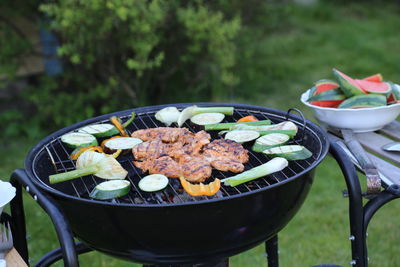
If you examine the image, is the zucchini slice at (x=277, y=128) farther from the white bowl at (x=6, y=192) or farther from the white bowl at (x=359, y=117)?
the white bowl at (x=6, y=192)

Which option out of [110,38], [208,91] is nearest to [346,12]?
[208,91]

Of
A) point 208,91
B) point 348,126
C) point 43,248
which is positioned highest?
point 348,126

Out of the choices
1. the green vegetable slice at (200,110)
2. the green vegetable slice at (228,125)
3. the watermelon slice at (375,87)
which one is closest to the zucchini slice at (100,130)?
the green vegetable slice at (200,110)

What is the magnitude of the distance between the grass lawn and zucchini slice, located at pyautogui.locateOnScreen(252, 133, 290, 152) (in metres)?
1.45

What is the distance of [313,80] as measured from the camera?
6359 mm

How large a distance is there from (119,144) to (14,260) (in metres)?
0.62

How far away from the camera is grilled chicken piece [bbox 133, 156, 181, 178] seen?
1.98 m

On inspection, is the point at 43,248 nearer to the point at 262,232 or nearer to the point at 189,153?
the point at 189,153

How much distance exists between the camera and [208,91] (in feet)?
18.6

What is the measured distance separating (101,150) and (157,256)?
599 millimetres

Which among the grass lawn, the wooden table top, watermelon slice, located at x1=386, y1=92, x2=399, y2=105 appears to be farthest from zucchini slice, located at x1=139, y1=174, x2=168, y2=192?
the grass lawn

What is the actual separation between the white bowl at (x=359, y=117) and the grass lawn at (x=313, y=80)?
47.1 inches

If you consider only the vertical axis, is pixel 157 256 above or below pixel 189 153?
below

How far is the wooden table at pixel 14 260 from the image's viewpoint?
78.7 inches
